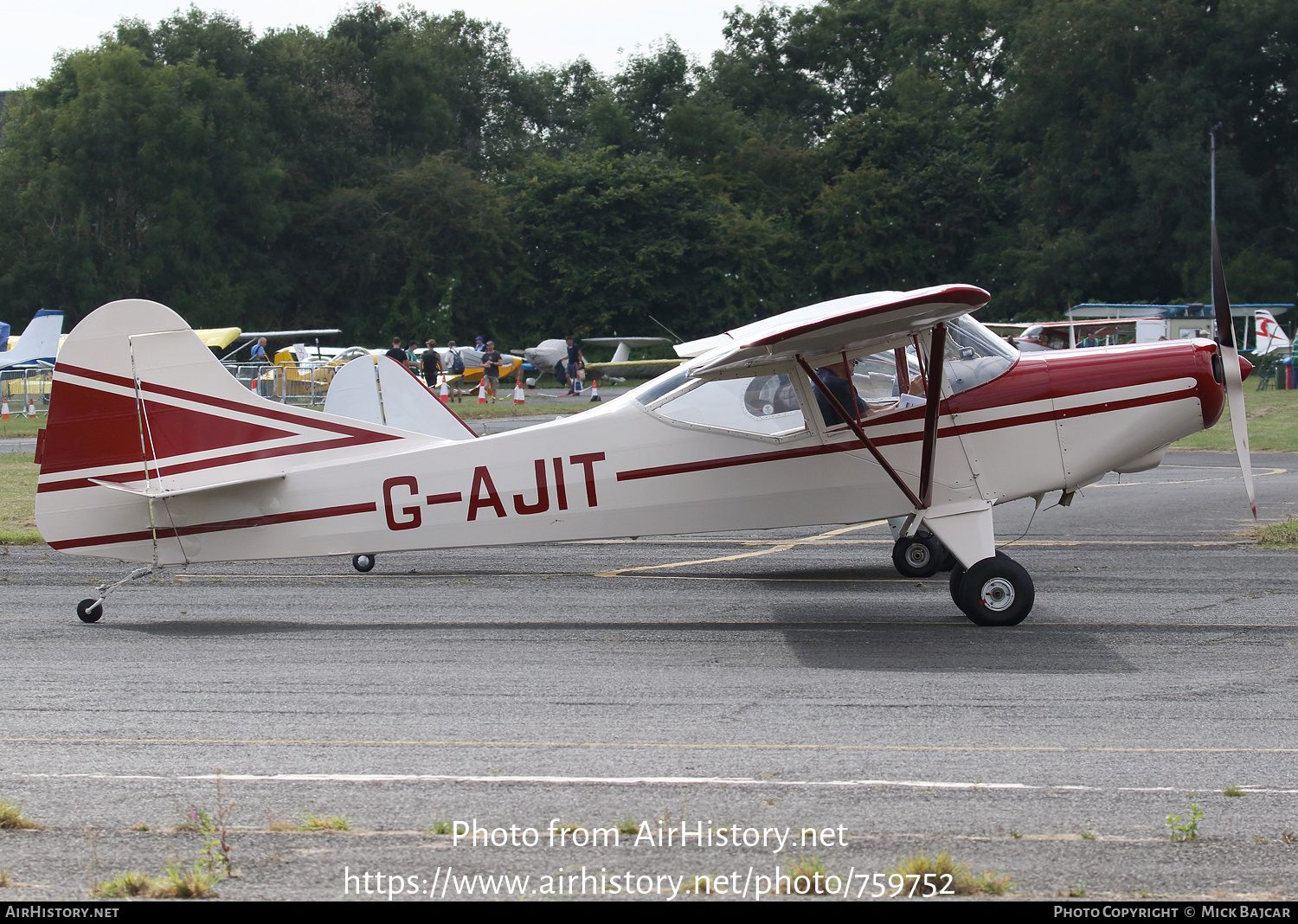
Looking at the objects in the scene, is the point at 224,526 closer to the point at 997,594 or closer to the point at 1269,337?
the point at 997,594

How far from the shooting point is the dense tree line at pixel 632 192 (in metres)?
59.7

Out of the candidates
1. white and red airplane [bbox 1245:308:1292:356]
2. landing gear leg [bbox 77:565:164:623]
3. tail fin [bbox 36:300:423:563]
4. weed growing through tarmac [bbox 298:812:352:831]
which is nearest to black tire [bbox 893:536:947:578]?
tail fin [bbox 36:300:423:563]

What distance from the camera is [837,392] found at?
30.1ft

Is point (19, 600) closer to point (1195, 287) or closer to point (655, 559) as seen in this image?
point (655, 559)

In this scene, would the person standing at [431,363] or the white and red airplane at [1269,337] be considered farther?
the white and red airplane at [1269,337]

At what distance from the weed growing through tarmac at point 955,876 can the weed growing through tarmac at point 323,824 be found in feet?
7.06

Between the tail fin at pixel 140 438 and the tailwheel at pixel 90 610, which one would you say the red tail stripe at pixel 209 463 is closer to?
the tail fin at pixel 140 438

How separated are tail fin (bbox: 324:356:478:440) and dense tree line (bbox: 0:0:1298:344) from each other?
47706mm

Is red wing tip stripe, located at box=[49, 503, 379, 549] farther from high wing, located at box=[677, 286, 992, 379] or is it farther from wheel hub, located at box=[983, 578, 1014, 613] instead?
wheel hub, located at box=[983, 578, 1014, 613]

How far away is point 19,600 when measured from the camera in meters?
9.88

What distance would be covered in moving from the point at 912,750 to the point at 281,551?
17.7 ft

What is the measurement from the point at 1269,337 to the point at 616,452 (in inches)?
1557

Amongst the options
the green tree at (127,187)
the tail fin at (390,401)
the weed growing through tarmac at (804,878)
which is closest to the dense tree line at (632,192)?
the green tree at (127,187)

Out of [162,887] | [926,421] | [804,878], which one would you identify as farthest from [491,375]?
[804,878]
